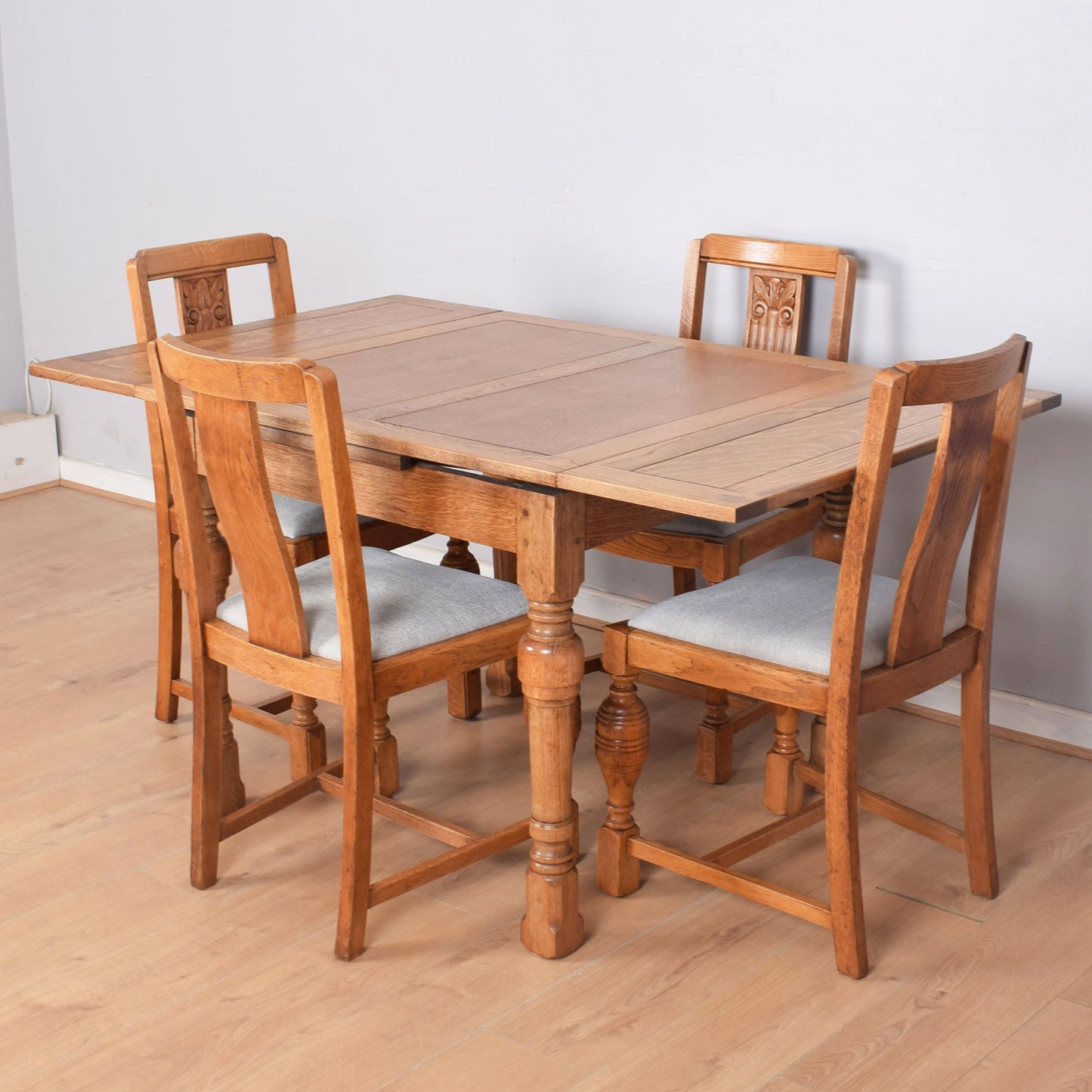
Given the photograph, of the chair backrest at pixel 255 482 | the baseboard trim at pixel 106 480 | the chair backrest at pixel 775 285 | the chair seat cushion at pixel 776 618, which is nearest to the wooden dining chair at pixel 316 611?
the chair backrest at pixel 255 482

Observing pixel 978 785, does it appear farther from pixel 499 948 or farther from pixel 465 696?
pixel 465 696

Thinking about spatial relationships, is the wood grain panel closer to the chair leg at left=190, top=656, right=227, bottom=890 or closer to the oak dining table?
the oak dining table

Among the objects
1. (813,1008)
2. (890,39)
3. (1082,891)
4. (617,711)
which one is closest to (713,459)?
(617,711)

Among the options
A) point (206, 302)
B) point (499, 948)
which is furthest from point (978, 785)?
point (206, 302)

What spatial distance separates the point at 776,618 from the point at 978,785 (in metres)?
0.46

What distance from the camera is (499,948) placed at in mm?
2215

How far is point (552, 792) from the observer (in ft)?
7.11

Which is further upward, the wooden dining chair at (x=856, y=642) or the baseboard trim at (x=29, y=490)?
the wooden dining chair at (x=856, y=642)

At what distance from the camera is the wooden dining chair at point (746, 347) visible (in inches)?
103

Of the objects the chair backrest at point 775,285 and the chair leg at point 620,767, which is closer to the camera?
the chair leg at point 620,767

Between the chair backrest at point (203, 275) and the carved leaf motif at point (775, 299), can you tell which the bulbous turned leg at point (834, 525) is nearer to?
the carved leaf motif at point (775, 299)

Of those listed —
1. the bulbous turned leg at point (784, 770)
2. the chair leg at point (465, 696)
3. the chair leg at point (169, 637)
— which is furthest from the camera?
the chair leg at point (465, 696)

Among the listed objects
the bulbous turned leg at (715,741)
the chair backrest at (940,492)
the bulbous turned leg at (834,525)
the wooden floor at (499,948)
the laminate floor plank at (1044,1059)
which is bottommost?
the wooden floor at (499,948)

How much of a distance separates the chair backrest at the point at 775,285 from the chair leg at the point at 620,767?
2.94 ft
